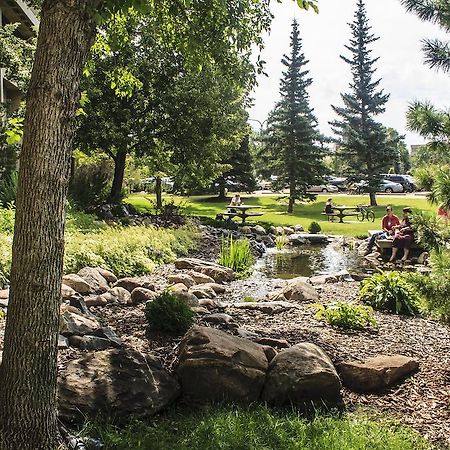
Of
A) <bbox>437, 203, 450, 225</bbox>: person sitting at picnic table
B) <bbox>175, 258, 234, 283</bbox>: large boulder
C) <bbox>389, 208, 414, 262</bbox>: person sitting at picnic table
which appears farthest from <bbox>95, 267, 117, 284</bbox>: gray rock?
<bbox>389, 208, 414, 262</bbox>: person sitting at picnic table

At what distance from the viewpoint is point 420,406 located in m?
4.01

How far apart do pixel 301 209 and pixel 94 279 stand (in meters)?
22.9

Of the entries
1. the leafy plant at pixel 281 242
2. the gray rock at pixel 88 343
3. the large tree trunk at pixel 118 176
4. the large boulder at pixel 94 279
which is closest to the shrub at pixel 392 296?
the large boulder at pixel 94 279

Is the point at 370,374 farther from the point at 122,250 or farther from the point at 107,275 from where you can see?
the point at 122,250

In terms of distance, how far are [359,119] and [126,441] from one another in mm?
31179

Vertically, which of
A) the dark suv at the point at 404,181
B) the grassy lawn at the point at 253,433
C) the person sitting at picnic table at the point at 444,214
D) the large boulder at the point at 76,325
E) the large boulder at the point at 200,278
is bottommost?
the grassy lawn at the point at 253,433

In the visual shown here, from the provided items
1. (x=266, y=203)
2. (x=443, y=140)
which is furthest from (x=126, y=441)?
(x=266, y=203)

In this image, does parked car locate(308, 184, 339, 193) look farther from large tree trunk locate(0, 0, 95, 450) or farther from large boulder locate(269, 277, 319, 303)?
large tree trunk locate(0, 0, 95, 450)

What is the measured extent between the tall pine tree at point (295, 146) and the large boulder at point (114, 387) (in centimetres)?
2436

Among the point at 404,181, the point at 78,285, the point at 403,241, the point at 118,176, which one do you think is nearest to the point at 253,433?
the point at 78,285

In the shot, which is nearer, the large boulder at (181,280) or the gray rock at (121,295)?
the gray rock at (121,295)

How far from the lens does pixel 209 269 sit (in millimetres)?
10000

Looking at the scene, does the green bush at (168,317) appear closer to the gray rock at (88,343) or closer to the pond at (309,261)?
the gray rock at (88,343)

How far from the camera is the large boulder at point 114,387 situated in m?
3.37
